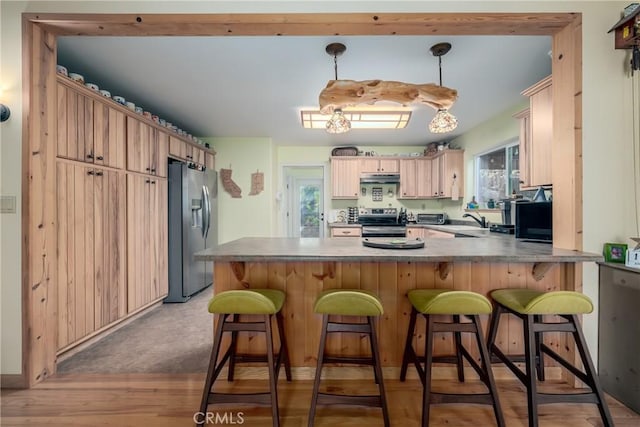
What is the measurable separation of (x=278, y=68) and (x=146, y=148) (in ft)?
5.62

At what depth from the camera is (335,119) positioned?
220cm

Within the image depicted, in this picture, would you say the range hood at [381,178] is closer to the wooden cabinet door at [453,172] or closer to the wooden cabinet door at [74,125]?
the wooden cabinet door at [453,172]

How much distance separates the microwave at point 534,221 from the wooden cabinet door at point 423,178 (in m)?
2.79

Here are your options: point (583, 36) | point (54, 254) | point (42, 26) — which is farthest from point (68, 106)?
point (583, 36)

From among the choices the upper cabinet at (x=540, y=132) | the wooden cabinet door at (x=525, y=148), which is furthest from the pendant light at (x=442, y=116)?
the wooden cabinet door at (x=525, y=148)

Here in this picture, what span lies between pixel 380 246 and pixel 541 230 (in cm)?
132

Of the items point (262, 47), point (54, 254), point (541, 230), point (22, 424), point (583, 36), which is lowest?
point (22, 424)

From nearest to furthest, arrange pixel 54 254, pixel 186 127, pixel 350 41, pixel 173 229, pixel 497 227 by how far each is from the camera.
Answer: pixel 54 254 < pixel 350 41 < pixel 497 227 < pixel 173 229 < pixel 186 127

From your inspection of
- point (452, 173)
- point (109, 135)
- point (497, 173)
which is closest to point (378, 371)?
point (109, 135)

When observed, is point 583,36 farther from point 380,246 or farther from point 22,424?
point 22,424

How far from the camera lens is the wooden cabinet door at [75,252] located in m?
2.06

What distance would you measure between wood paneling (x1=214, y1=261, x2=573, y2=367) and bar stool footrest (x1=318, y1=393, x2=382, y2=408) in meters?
0.46

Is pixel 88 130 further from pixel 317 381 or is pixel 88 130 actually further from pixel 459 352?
pixel 459 352

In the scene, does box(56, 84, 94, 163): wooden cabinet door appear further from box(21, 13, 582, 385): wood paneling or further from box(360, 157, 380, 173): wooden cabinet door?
box(360, 157, 380, 173): wooden cabinet door
